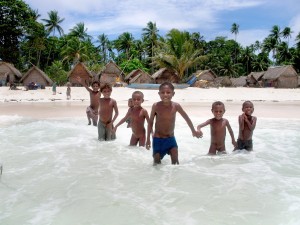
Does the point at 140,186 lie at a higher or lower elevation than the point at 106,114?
lower

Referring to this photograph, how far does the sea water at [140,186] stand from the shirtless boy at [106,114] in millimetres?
222

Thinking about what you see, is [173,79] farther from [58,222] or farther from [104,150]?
[58,222]

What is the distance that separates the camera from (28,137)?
800 centimetres

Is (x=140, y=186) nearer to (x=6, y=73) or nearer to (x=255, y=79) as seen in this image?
(x=6, y=73)

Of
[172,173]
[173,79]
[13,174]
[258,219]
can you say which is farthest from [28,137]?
[173,79]

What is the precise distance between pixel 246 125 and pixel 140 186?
2512 millimetres

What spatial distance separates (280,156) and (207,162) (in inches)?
68.8

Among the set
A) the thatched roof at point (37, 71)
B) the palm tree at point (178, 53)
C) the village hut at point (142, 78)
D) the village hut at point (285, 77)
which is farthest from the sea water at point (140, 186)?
the village hut at point (285, 77)

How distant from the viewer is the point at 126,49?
5847 cm

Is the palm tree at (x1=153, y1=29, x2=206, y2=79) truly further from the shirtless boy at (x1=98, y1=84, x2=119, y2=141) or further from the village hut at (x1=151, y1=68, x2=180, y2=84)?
the shirtless boy at (x1=98, y1=84, x2=119, y2=141)

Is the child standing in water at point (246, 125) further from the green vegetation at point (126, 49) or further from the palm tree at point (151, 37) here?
the palm tree at point (151, 37)

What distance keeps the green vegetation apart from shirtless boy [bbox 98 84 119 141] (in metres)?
31.0

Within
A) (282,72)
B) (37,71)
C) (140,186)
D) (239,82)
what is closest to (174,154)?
(140,186)

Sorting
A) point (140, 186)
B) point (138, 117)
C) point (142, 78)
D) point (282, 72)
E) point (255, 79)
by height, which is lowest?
point (140, 186)
